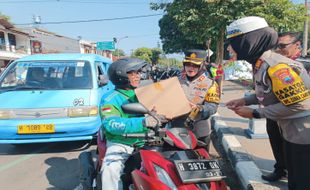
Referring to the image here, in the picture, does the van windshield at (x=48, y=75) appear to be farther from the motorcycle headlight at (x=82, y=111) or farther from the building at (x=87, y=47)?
the building at (x=87, y=47)

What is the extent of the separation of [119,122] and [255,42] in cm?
124

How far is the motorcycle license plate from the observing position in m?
1.86

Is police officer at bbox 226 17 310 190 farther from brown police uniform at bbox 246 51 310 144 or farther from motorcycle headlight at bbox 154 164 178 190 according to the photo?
motorcycle headlight at bbox 154 164 178 190

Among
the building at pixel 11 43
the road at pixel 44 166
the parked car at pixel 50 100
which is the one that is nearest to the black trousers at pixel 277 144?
the road at pixel 44 166

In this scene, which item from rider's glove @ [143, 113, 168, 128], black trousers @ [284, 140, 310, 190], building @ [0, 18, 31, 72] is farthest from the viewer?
building @ [0, 18, 31, 72]

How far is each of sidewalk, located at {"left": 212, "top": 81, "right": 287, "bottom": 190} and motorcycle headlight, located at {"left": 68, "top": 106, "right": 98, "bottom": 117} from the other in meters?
2.38

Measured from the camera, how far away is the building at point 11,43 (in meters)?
35.9

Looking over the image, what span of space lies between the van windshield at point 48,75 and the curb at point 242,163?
272cm

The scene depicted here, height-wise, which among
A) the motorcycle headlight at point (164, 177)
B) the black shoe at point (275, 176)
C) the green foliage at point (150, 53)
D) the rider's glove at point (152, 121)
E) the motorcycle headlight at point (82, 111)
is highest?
the rider's glove at point (152, 121)

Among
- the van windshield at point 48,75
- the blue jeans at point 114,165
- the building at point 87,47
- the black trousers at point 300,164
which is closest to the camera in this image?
the black trousers at point 300,164

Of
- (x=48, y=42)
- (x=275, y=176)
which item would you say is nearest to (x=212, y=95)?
(x=275, y=176)

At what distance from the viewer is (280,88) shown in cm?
219

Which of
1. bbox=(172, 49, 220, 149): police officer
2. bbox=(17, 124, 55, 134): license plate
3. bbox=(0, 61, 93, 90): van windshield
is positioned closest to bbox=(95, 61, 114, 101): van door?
bbox=(0, 61, 93, 90): van windshield

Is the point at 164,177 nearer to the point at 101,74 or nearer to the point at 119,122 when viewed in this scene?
the point at 119,122
